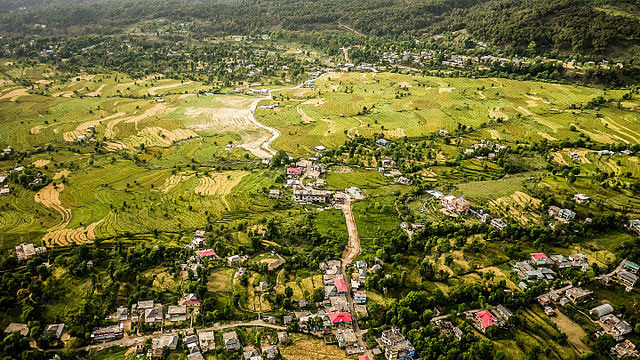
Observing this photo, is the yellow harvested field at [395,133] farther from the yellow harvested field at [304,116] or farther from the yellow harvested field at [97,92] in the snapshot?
the yellow harvested field at [97,92]

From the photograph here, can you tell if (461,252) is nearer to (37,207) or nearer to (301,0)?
(37,207)

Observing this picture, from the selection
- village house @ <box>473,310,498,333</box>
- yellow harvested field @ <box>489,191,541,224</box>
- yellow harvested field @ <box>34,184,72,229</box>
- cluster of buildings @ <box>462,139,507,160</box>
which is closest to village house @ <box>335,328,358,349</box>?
village house @ <box>473,310,498,333</box>

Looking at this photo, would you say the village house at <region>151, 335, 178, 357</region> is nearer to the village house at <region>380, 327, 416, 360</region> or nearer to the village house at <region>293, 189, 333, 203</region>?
the village house at <region>380, 327, 416, 360</region>

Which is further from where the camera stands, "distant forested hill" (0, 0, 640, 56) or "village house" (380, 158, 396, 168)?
"distant forested hill" (0, 0, 640, 56)

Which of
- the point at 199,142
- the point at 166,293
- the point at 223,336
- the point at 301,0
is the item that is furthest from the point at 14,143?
the point at 301,0

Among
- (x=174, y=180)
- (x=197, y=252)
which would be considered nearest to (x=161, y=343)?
(x=197, y=252)

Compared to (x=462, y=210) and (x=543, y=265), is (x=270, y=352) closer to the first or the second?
(x=543, y=265)
